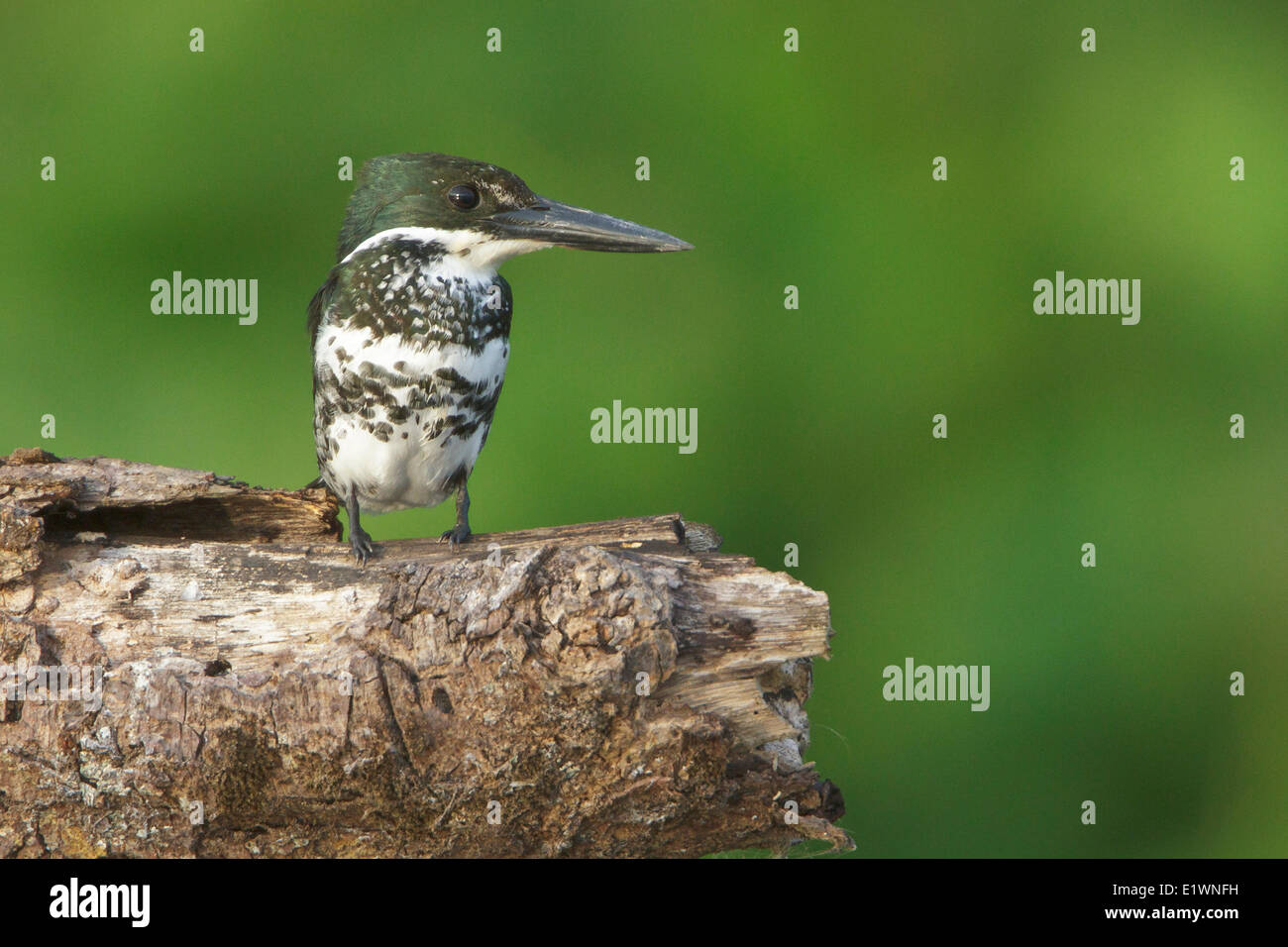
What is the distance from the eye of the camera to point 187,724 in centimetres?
191

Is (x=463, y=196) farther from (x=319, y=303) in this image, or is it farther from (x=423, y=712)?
(x=423, y=712)

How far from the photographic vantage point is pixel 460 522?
2.75m

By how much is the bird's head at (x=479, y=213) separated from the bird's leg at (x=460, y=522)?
52cm

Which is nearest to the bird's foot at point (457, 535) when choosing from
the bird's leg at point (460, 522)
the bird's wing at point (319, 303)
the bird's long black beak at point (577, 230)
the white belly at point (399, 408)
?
the bird's leg at point (460, 522)

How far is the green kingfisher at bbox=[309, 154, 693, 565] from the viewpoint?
261cm

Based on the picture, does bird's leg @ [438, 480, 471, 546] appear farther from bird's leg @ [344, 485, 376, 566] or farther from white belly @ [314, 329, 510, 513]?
bird's leg @ [344, 485, 376, 566]

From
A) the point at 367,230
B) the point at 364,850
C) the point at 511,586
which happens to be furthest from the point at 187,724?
the point at 367,230

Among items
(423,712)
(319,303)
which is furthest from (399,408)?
(423,712)

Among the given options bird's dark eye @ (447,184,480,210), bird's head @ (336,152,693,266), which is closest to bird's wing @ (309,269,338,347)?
bird's head @ (336,152,693,266)

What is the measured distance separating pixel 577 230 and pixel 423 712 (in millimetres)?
1159

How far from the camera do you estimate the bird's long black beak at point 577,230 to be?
2617mm

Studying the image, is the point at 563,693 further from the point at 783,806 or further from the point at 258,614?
the point at 258,614

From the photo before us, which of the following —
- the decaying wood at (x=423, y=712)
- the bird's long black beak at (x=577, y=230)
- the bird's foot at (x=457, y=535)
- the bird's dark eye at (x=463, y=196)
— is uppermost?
the bird's dark eye at (x=463, y=196)

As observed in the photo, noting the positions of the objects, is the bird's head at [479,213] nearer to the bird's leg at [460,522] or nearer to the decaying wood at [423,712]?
the bird's leg at [460,522]
